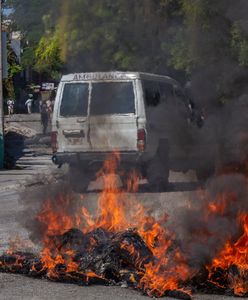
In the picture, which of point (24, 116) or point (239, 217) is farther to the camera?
point (24, 116)

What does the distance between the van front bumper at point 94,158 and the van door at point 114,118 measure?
0.12 metres

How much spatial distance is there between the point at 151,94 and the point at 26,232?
449cm

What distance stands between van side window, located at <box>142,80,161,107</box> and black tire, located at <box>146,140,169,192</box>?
2.92ft

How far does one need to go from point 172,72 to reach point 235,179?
65.7 inches

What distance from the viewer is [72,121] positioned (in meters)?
13.9

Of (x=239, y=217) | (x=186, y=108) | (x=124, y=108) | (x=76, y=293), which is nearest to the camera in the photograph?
(x=76, y=293)

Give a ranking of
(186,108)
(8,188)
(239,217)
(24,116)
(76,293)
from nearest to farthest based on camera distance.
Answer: (76,293)
(239,217)
(186,108)
(8,188)
(24,116)

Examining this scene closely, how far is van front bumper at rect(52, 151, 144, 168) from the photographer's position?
13.2m

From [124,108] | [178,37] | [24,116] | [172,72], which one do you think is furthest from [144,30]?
[24,116]

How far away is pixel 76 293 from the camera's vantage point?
6562 millimetres

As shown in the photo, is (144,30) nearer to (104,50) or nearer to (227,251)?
(104,50)

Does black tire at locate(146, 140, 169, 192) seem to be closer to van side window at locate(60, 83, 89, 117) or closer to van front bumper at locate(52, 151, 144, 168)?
van front bumper at locate(52, 151, 144, 168)

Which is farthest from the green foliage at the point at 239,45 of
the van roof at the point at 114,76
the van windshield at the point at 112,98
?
the van windshield at the point at 112,98

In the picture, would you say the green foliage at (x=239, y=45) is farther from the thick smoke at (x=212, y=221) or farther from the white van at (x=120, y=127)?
the white van at (x=120, y=127)
